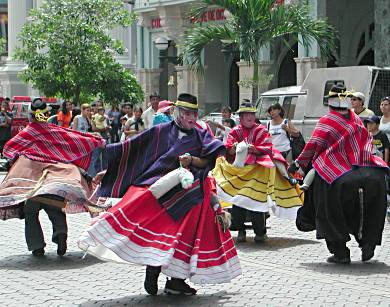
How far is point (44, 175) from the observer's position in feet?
35.3

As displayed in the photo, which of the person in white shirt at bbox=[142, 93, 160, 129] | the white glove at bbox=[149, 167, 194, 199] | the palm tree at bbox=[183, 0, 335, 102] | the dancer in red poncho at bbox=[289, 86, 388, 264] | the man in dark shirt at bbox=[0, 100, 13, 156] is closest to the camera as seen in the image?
the white glove at bbox=[149, 167, 194, 199]

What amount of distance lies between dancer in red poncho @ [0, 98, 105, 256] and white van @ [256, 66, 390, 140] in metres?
8.24

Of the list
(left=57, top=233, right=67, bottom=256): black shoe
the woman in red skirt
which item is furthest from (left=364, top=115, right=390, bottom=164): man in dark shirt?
the woman in red skirt

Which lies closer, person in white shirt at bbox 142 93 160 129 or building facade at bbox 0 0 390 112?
person in white shirt at bbox 142 93 160 129

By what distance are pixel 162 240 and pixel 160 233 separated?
67 millimetres

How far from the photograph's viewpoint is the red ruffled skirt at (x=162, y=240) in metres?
8.20

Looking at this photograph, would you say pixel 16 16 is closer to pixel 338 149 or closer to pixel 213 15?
pixel 213 15

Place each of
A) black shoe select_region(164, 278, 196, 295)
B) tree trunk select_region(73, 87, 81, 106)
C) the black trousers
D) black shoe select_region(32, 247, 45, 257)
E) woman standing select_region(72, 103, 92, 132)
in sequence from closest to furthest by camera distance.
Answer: black shoe select_region(164, 278, 196, 295) < black shoe select_region(32, 247, 45, 257) < the black trousers < woman standing select_region(72, 103, 92, 132) < tree trunk select_region(73, 87, 81, 106)

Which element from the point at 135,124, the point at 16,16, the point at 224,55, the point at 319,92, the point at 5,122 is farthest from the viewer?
the point at 16,16

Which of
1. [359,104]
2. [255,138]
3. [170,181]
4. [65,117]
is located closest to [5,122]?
[65,117]

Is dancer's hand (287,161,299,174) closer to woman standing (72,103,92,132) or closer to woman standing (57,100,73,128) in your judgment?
woman standing (72,103,92,132)

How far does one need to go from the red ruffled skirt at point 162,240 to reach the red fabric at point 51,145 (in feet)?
8.59

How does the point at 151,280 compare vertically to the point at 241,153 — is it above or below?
below

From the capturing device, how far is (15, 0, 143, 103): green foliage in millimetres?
32375
